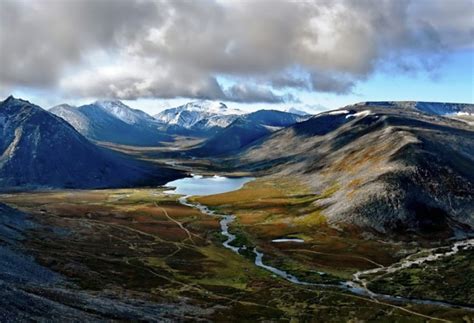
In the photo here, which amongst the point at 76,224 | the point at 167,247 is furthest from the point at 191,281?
the point at 76,224

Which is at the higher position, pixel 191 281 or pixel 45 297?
pixel 45 297

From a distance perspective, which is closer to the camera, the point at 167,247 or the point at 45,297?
the point at 45,297

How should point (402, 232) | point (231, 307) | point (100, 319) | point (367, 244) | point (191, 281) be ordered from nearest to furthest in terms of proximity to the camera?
point (100, 319) < point (231, 307) < point (191, 281) < point (367, 244) < point (402, 232)

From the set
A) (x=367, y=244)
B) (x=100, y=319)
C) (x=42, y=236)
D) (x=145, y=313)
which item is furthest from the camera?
(x=367, y=244)

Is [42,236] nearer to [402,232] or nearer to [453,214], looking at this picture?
[402,232]

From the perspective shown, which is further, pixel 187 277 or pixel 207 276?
pixel 207 276

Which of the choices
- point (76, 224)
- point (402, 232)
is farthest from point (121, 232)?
point (402, 232)

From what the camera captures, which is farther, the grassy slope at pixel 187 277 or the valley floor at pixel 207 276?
the grassy slope at pixel 187 277

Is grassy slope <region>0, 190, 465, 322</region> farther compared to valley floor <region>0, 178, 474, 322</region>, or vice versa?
grassy slope <region>0, 190, 465, 322</region>
